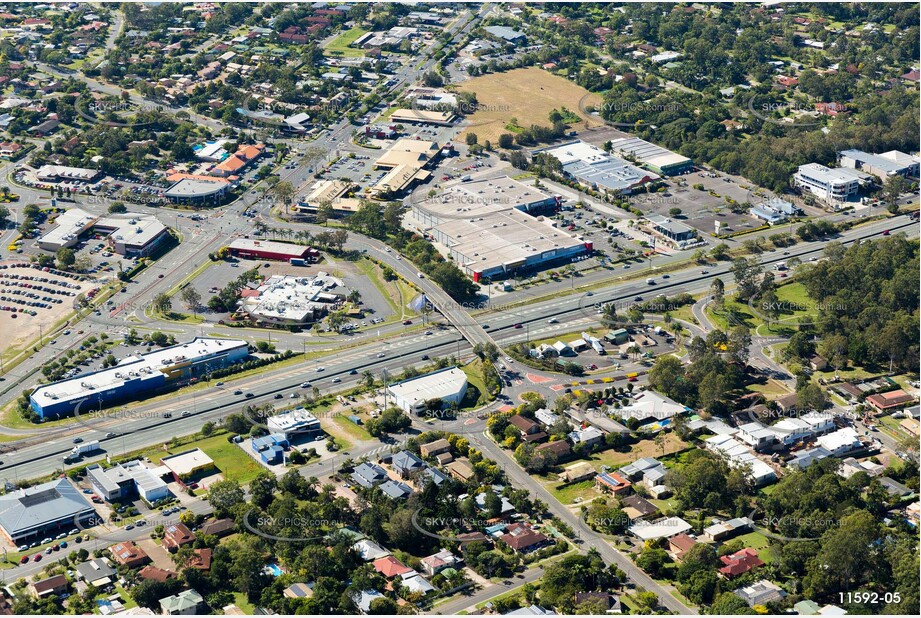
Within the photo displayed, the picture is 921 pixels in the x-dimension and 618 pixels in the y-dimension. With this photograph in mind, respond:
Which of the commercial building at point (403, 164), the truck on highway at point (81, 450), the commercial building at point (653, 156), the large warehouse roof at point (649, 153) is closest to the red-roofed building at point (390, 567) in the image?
the truck on highway at point (81, 450)

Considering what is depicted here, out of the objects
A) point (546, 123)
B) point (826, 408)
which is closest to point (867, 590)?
point (826, 408)

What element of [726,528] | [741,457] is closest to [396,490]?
[726,528]

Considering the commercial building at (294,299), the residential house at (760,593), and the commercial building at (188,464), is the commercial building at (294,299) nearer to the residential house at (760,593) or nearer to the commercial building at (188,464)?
the commercial building at (188,464)

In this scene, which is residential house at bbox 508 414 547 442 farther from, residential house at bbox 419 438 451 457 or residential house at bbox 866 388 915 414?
residential house at bbox 866 388 915 414

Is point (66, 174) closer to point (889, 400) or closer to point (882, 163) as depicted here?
point (882, 163)

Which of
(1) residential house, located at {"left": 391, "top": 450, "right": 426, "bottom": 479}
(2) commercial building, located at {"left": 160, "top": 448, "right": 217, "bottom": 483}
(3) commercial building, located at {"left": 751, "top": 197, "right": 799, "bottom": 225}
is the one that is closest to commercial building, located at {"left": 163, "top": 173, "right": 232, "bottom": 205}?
(2) commercial building, located at {"left": 160, "top": 448, "right": 217, "bottom": 483}

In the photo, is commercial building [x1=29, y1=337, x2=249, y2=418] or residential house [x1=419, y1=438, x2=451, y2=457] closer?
residential house [x1=419, y1=438, x2=451, y2=457]
